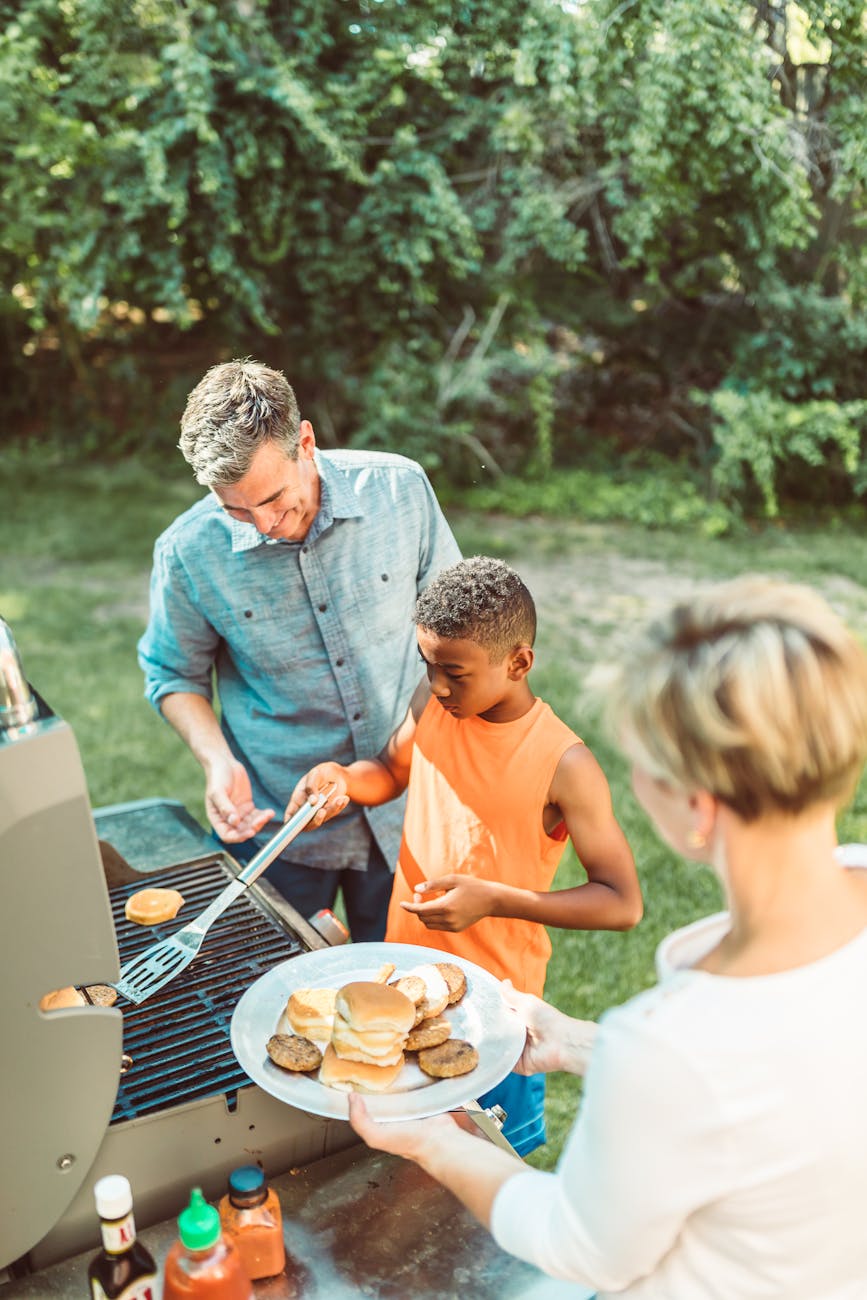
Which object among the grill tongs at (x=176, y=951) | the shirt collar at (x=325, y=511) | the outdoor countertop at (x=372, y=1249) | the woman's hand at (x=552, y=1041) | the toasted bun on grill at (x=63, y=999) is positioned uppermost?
the shirt collar at (x=325, y=511)

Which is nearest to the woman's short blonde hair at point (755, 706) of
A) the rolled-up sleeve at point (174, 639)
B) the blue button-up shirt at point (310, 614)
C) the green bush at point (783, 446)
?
the blue button-up shirt at point (310, 614)

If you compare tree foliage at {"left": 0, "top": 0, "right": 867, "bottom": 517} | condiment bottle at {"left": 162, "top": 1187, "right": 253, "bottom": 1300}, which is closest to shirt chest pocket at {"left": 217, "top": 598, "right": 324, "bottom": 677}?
condiment bottle at {"left": 162, "top": 1187, "right": 253, "bottom": 1300}

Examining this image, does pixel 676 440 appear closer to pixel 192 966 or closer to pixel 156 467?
pixel 156 467

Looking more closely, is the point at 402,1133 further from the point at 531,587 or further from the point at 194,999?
the point at 531,587

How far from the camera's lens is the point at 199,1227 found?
3.67ft

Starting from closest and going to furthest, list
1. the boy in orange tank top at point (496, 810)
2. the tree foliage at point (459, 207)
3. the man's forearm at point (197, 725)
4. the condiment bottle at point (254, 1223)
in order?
the condiment bottle at point (254, 1223) < the boy in orange tank top at point (496, 810) < the man's forearm at point (197, 725) < the tree foliage at point (459, 207)

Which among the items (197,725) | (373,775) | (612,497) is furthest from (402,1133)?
(612,497)

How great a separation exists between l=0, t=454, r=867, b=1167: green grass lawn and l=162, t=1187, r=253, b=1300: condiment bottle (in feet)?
6.17

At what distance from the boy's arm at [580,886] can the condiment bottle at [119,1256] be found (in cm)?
67

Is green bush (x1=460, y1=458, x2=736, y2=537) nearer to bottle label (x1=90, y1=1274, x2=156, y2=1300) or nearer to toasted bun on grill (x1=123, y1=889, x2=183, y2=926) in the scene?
toasted bun on grill (x1=123, y1=889, x2=183, y2=926)

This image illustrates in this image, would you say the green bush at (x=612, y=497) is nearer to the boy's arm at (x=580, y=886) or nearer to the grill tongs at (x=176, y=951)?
the boy's arm at (x=580, y=886)

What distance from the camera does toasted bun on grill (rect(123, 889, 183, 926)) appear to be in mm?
1921

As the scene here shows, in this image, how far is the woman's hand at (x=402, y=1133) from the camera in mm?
1278

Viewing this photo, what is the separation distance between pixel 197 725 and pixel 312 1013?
3.23 feet
